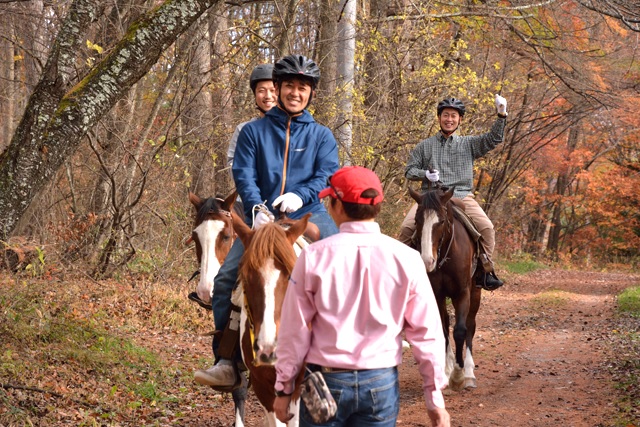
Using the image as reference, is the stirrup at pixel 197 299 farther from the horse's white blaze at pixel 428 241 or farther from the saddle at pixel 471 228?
the saddle at pixel 471 228

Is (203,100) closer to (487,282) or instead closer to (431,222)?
(487,282)

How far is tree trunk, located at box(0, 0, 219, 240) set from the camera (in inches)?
256

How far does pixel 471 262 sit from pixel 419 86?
260 inches

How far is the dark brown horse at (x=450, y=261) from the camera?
27.7 feet

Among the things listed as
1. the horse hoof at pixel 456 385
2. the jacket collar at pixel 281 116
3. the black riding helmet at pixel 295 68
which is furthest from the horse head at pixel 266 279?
the horse hoof at pixel 456 385

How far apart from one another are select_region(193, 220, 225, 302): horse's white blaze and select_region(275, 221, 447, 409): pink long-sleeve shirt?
3.63 meters

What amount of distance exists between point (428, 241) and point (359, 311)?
5104mm

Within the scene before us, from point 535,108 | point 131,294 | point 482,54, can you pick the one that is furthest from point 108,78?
point 535,108

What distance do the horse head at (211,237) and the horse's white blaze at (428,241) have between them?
222 centimetres

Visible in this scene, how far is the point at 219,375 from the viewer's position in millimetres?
5695

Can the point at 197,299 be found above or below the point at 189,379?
above

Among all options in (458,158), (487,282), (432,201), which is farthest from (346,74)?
(432,201)

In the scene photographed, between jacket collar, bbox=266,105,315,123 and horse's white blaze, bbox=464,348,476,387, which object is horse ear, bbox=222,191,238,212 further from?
horse's white blaze, bbox=464,348,476,387

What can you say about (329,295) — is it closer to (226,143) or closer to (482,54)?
(226,143)
